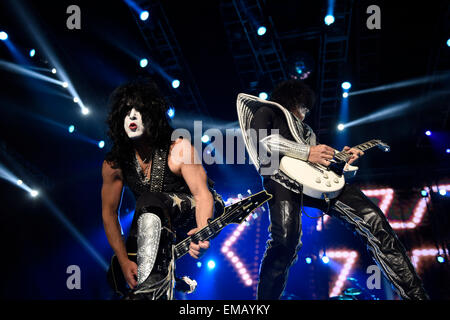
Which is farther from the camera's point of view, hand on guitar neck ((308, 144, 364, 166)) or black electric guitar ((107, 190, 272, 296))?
hand on guitar neck ((308, 144, 364, 166))

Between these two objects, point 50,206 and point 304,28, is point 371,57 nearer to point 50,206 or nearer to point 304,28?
point 304,28

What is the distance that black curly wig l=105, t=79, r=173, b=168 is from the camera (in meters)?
2.57

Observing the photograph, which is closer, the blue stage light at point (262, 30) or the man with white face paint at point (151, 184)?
the man with white face paint at point (151, 184)

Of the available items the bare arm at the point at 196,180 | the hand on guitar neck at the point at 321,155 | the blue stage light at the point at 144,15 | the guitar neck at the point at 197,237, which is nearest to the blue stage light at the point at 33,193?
the blue stage light at the point at 144,15

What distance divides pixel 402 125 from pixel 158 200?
17.3 feet

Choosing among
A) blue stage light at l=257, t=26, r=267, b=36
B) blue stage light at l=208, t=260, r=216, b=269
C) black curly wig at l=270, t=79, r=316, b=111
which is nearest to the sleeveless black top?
black curly wig at l=270, t=79, r=316, b=111

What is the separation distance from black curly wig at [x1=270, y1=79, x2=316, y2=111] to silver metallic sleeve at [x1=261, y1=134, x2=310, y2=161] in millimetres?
746

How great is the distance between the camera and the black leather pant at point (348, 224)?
2451mm

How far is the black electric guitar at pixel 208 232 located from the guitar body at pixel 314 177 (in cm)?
54

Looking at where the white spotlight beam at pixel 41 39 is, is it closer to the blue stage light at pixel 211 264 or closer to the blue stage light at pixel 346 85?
the blue stage light at pixel 211 264

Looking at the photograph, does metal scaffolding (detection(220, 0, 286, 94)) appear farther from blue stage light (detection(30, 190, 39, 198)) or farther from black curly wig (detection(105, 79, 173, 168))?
blue stage light (detection(30, 190, 39, 198))

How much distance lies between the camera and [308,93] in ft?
11.9

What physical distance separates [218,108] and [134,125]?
3916 millimetres

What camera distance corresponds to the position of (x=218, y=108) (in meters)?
6.34
